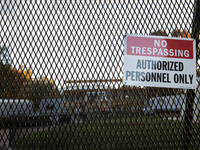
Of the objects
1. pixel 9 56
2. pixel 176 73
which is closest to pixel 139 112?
pixel 176 73

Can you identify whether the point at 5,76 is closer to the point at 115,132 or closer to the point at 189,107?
the point at 115,132

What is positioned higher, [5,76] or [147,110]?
[5,76]

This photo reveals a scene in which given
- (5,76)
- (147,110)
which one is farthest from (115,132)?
(5,76)

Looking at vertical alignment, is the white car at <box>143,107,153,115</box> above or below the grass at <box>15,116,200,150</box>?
above

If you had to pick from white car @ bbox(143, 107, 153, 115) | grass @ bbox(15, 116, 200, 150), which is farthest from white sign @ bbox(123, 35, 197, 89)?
grass @ bbox(15, 116, 200, 150)

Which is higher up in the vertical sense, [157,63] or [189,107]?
[157,63]

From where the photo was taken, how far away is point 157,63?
1.70 m

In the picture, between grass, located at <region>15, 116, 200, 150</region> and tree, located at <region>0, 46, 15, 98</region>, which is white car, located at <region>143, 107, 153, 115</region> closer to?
grass, located at <region>15, 116, 200, 150</region>

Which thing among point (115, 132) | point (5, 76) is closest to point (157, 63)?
point (115, 132)

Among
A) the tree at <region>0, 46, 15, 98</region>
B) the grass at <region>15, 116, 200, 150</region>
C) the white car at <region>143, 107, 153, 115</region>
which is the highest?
the tree at <region>0, 46, 15, 98</region>

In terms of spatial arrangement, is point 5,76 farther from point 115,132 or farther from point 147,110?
point 147,110

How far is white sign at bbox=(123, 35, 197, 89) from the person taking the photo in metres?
1.69

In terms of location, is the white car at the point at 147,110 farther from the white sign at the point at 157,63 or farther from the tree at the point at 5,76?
the tree at the point at 5,76

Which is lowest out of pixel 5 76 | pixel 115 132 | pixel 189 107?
pixel 115 132
